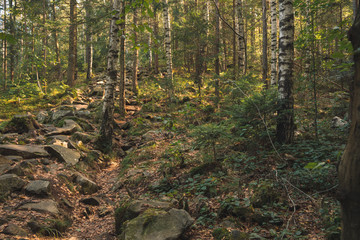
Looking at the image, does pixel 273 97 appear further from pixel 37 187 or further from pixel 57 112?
pixel 57 112

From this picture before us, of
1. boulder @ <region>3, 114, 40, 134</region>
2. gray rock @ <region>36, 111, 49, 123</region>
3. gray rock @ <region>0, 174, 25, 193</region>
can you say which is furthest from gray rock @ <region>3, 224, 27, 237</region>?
gray rock @ <region>36, 111, 49, 123</region>

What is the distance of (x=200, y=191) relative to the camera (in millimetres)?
4762

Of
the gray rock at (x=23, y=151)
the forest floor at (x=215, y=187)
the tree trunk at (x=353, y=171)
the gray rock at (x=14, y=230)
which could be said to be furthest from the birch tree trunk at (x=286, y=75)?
the gray rock at (x=23, y=151)

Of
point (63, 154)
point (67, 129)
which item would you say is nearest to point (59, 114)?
point (67, 129)

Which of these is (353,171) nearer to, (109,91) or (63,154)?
(63,154)

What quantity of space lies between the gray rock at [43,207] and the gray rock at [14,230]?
68 centimetres

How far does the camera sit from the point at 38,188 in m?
4.83

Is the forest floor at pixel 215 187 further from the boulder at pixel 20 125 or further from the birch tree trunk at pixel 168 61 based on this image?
the birch tree trunk at pixel 168 61

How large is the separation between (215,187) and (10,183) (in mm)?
4183

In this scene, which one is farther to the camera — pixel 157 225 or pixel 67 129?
pixel 67 129

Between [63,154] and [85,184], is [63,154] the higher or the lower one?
the higher one

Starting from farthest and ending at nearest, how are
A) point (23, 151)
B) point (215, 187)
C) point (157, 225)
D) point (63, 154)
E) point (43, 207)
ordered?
point (63, 154), point (23, 151), point (215, 187), point (43, 207), point (157, 225)

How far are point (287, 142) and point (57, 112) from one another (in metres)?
9.98

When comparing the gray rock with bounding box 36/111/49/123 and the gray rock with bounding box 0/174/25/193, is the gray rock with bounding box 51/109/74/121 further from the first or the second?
the gray rock with bounding box 0/174/25/193
